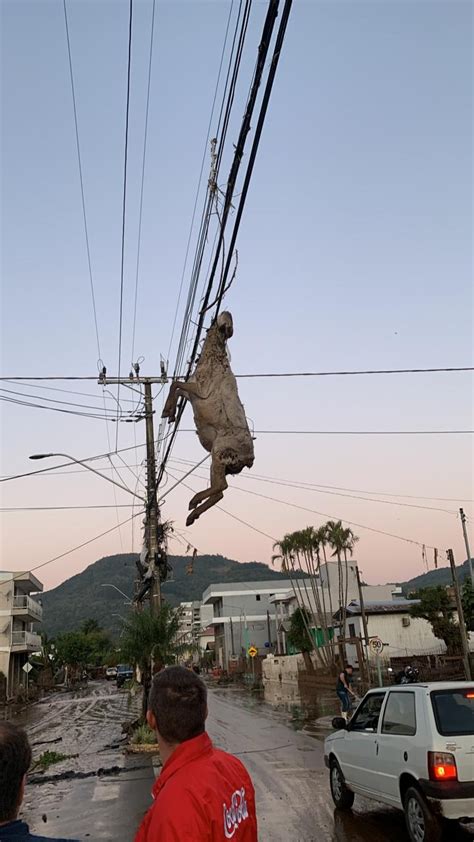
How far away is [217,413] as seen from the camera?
6.92 metres

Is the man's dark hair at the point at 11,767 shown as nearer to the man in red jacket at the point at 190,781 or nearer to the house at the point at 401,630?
the man in red jacket at the point at 190,781

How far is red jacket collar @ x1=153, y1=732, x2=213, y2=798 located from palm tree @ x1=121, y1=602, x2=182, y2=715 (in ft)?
50.3

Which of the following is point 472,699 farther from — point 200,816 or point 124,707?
point 124,707

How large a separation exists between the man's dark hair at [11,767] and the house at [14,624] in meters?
49.4

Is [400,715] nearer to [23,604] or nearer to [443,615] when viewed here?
[443,615]

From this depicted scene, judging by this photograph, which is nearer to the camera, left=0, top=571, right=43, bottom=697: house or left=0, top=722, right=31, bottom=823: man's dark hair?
left=0, top=722, right=31, bottom=823: man's dark hair

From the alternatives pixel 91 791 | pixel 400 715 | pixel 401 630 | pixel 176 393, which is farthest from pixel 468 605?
pixel 176 393

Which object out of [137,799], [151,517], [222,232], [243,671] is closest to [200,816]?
[222,232]

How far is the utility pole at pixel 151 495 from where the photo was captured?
62.4 ft

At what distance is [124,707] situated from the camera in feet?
110

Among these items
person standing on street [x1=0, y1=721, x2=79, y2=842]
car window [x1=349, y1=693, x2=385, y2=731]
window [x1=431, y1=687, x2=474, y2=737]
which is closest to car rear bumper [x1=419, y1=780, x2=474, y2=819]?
window [x1=431, y1=687, x2=474, y2=737]

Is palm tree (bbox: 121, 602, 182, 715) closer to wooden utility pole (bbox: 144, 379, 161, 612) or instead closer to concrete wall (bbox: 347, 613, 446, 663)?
wooden utility pole (bbox: 144, 379, 161, 612)

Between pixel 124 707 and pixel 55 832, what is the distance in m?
26.4

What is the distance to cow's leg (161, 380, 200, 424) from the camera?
7.19 m
